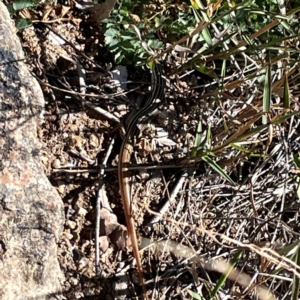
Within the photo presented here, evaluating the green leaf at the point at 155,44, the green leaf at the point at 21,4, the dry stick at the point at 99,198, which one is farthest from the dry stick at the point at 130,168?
the green leaf at the point at 21,4

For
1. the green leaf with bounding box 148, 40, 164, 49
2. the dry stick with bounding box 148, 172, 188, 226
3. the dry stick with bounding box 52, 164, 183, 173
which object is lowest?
the dry stick with bounding box 148, 172, 188, 226

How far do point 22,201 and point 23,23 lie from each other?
980 mm

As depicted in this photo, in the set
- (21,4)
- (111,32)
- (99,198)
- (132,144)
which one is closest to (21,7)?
(21,4)

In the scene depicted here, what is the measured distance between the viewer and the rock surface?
205 cm

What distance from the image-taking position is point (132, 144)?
2.79m

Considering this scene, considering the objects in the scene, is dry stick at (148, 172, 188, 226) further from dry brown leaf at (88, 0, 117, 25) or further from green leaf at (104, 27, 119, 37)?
dry brown leaf at (88, 0, 117, 25)

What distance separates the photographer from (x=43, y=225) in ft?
Result: 6.92

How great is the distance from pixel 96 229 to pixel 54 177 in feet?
1.03

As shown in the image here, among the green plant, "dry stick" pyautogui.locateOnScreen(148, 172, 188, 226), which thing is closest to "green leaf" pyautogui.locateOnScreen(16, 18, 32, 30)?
the green plant

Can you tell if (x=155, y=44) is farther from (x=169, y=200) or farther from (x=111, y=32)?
(x=169, y=200)

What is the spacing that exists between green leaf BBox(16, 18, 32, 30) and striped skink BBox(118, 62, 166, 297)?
2.17ft

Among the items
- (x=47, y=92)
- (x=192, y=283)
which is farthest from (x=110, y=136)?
(x=192, y=283)

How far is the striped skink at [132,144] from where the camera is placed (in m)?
2.64

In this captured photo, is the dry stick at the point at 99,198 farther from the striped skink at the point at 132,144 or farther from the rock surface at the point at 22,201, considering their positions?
the rock surface at the point at 22,201
